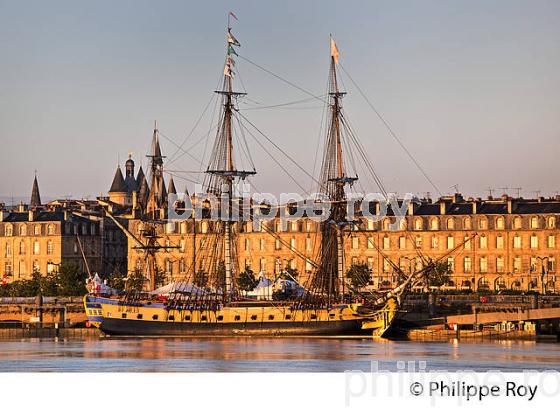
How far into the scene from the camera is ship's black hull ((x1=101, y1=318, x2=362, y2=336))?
60969 millimetres

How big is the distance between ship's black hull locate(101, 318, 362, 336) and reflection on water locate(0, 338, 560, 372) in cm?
190

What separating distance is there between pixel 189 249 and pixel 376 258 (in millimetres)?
13408

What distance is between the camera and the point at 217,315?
207 feet

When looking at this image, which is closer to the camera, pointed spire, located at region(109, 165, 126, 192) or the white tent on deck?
the white tent on deck

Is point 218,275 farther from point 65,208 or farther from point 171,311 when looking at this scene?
point 65,208

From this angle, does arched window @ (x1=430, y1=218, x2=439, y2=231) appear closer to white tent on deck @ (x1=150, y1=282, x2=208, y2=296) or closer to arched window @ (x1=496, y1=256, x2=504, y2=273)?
arched window @ (x1=496, y1=256, x2=504, y2=273)

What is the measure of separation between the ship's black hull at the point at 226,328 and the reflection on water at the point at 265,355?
1.90m

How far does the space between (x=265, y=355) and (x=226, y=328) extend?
50.1 feet

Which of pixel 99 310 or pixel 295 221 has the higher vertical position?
pixel 295 221

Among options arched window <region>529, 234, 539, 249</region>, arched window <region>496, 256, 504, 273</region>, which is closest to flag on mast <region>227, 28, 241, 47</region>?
arched window <region>529, 234, 539, 249</region>

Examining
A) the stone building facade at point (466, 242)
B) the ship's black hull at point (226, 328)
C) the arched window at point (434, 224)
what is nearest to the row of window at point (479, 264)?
the stone building facade at point (466, 242)

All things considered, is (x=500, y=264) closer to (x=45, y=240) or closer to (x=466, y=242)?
(x=466, y=242)

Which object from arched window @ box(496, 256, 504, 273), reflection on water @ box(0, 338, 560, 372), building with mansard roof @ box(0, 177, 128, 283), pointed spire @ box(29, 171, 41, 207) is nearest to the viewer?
reflection on water @ box(0, 338, 560, 372)

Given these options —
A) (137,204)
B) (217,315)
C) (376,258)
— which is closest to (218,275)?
(217,315)
